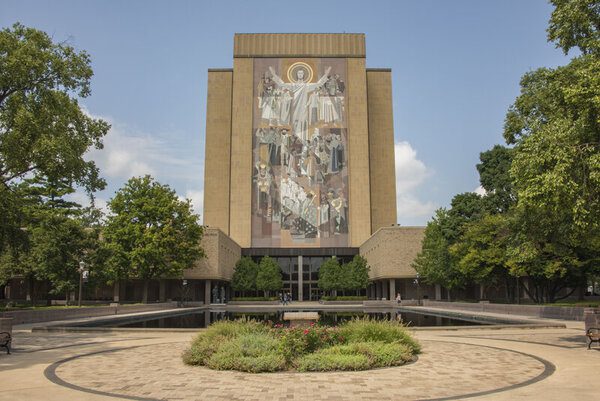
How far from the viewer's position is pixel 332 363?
12.5m

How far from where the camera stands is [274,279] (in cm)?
7500

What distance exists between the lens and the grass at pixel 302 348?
41.0ft

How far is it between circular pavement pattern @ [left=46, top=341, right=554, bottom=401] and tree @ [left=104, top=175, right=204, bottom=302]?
3773cm

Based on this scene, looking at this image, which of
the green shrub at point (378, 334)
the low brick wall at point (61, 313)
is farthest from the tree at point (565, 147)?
the low brick wall at point (61, 313)

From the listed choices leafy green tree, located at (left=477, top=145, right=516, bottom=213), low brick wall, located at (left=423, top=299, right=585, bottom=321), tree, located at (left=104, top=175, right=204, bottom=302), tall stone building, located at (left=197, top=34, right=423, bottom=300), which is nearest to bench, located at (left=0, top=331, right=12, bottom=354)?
low brick wall, located at (left=423, top=299, right=585, bottom=321)

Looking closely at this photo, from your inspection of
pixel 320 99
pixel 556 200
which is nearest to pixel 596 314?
pixel 556 200

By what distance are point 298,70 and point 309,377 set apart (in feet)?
264

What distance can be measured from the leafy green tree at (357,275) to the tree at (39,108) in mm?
52330

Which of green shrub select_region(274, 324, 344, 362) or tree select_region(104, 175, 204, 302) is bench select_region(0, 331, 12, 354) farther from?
tree select_region(104, 175, 204, 302)

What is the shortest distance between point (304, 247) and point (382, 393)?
235 ft

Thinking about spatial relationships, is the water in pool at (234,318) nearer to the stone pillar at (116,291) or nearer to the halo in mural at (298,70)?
the stone pillar at (116,291)

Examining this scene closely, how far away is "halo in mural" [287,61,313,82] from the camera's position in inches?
3435

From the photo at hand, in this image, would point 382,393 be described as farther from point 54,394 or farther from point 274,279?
point 274,279

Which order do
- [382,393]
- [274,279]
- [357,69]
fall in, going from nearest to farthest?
[382,393] < [274,279] < [357,69]
